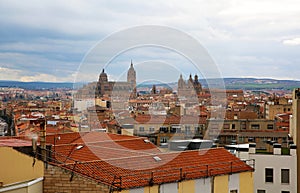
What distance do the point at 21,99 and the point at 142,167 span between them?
292 ft

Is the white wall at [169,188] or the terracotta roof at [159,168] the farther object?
the white wall at [169,188]

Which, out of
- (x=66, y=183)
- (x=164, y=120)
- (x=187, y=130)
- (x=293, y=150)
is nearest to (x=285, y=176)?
(x=293, y=150)

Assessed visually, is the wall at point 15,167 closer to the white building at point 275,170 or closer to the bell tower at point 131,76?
the bell tower at point 131,76

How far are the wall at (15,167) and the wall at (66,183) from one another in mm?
513

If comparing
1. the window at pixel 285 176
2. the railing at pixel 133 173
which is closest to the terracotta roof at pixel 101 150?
the railing at pixel 133 173

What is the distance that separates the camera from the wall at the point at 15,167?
15.0 metres

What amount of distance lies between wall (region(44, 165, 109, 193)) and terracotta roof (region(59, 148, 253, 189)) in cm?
23

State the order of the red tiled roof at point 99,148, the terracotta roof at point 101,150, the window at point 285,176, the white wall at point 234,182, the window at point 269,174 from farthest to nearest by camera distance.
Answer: the window at point 269,174 → the window at point 285,176 → the white wall at point 234,182 → the red tiled roof at point 99,148 → the terracotta roof at point 101,150

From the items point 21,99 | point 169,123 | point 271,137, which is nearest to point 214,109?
point 169,123

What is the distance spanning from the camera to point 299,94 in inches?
1042

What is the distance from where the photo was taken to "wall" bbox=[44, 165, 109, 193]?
46.2ft

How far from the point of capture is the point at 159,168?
16.7 meters

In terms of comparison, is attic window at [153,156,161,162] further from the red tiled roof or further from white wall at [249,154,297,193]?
white wall at [249,154,297,193]

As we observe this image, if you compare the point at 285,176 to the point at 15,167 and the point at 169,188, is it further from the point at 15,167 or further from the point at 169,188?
the point at 15,167
